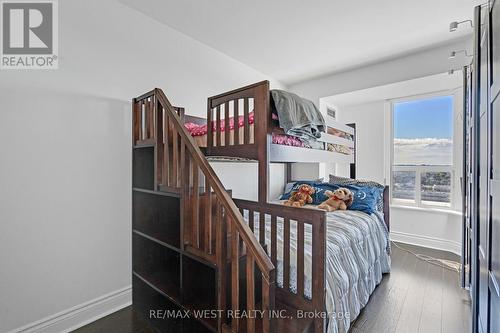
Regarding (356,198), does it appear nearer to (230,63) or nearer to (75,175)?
(230,63)

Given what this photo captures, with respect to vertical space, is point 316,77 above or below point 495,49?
above

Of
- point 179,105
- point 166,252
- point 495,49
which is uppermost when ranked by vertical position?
point 179,105

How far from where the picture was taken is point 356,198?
2883mm

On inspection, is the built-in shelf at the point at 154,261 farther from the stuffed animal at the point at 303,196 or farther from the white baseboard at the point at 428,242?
the white baseboard at the point at 428,242

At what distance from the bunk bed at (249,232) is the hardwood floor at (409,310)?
13cm

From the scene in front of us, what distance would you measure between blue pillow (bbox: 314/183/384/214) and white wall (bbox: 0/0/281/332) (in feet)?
7.17

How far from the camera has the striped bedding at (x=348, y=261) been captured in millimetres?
1572

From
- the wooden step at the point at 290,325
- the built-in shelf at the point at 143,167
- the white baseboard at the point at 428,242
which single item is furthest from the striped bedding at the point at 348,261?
the white baseboard at the point at 428,242

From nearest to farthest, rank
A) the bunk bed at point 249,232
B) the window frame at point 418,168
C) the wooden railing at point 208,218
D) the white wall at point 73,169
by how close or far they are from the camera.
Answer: the wooden railing at point 208,218 < the bunk bed at point 249,232 < the white wall at point 73,169 < the window frame at point 418,168

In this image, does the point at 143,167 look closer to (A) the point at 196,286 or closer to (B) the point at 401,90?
(A) the point at 196,286

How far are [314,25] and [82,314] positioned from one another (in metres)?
3.26

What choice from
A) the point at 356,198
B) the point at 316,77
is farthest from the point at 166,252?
the point at 316,77

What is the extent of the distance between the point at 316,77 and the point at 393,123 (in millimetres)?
1449

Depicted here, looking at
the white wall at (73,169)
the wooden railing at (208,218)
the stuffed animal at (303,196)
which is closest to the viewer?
the wooden railing at (208,218)
